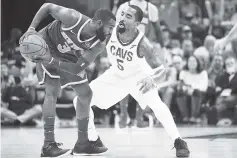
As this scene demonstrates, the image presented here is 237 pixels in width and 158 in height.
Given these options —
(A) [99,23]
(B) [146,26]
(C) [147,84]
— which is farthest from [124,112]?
(A) [99,23]

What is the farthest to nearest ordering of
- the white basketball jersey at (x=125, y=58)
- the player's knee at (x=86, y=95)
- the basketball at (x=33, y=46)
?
the white basketball jersey at (x=125, y=58) < the player's knee at (x=86, y=95) < the basketball at (x=33, y=46)

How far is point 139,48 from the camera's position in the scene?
452 cm

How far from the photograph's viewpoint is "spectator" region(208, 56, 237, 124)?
700 cm

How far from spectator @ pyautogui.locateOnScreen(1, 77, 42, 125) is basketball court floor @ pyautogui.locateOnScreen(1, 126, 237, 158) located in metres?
0.46

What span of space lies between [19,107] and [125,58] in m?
2.74

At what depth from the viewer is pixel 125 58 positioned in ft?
15.3

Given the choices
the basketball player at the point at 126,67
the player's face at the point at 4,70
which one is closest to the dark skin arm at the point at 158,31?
the basketball player at the point at 126,67

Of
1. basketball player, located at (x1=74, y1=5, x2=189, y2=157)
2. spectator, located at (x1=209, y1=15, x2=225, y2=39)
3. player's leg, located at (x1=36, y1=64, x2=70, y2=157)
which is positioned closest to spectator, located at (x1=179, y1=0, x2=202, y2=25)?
spectator, located at (x1=209, y1=15, x2=225, y2=39)

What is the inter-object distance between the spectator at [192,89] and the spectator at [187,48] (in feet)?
0.65

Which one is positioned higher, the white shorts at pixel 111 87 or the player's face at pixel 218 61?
the player's face at pixel 218 61

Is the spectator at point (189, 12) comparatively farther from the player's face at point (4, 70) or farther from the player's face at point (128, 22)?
the player's face at point (128, 22)

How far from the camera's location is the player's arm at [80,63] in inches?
141

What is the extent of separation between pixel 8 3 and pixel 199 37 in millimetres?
2749

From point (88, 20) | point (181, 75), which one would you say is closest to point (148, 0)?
point (181, 75)
